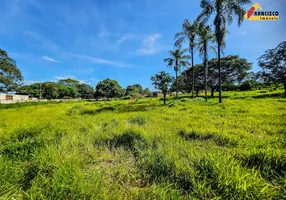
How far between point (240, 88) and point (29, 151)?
4426 centimetres

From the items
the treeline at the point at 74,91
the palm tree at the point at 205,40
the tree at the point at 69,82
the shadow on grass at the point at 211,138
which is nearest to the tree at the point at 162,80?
the palm tree at the point at 205,40

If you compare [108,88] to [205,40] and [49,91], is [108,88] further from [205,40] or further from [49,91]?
[205,40]

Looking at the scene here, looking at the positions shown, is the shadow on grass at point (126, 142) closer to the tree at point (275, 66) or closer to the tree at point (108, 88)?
the tree at point (275, 66)

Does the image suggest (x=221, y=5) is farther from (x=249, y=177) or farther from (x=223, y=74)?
(x=223, y=74)

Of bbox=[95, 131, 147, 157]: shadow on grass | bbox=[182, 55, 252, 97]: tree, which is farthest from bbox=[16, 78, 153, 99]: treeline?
bbox=[95, 131, 147, 157]: shadow on grass

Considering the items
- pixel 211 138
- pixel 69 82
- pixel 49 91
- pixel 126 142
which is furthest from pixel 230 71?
pixel 69 82

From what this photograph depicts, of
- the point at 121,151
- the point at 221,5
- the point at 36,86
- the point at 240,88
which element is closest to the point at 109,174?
the point at 121,151

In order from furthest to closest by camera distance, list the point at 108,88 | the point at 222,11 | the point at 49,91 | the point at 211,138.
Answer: the point at 49,91
the point at 108,88
the point at 222,11
the point at 211,138

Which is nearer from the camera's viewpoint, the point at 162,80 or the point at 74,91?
the point at 162,80

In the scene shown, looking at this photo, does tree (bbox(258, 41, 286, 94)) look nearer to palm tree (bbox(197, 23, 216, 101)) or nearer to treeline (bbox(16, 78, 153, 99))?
palm tree (bbox(197, 23, 216, 101))

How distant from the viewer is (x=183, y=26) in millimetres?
18469

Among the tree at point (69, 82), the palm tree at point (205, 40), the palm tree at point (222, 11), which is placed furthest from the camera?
the tree at point (69, 82)

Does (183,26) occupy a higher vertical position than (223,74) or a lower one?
higher

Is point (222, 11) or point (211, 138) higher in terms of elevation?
point (222, 11)
